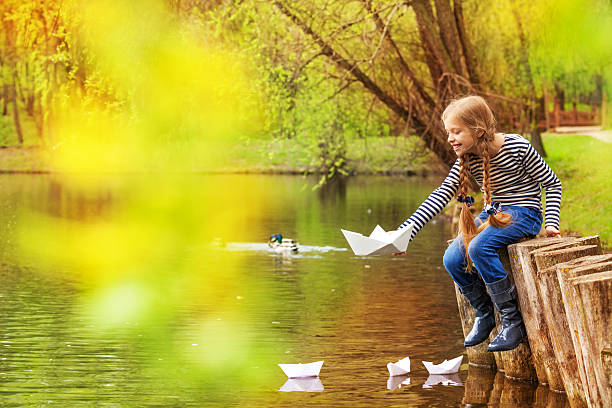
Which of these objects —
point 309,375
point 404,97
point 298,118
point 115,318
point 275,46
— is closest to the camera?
point 309,375

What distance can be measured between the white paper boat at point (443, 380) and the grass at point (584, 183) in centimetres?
420

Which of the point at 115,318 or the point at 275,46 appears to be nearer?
the point at 115,318

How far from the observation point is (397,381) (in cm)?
754

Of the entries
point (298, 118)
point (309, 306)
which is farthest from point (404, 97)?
point (309, 306)

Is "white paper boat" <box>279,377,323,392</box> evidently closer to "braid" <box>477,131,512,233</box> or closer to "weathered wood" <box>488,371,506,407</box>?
"weathered wood" <box>488,371,506,407</box>

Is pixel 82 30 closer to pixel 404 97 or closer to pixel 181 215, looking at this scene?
pixel 404 97

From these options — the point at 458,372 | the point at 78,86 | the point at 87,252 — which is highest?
the point at 78,86

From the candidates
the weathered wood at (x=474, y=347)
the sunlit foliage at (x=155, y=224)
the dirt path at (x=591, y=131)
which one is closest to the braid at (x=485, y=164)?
the weathered wood at (x=474, y=347)

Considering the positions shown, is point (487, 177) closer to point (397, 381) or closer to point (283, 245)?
point (397, 381)

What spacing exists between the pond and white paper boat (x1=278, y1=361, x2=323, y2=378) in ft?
0.34

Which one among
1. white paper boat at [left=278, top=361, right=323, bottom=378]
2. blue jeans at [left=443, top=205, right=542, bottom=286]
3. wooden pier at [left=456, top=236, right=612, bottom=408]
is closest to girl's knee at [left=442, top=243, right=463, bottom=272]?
blue jeans at [left=443, top=205, right=542, bottom=286]

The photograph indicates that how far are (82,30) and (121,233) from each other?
512 cm

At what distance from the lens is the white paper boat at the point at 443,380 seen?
746 centimetres

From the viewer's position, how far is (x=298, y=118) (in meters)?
22.8
